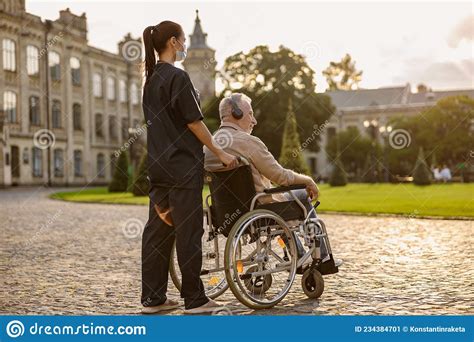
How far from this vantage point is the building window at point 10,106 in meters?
41.5

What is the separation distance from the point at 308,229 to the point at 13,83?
40039mm

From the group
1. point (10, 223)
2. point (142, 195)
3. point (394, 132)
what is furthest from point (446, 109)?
point (10, 223)

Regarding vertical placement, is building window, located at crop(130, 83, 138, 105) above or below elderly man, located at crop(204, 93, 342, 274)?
above

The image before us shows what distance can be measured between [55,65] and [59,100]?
2357 millimetres

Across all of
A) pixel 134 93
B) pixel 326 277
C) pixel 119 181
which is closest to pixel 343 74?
pixel 134 93

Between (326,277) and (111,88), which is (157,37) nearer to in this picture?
(326,277)

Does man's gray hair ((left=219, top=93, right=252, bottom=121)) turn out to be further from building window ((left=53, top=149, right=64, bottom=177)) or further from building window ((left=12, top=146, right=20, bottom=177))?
building window ((left=53, top=149, right=64, bottom=177))

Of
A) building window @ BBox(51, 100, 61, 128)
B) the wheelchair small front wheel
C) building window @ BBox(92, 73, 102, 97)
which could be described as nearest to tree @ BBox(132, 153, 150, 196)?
building window @ BBox(51, 100, 61, 128)

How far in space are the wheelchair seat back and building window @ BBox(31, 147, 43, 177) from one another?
3972 cm

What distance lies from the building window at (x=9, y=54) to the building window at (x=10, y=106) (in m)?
1.62

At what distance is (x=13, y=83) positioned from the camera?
42281mm

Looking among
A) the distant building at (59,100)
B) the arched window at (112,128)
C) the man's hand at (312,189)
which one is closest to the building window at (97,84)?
the distant building at (59,100)

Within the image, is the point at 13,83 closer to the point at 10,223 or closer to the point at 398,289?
the point at 10,223

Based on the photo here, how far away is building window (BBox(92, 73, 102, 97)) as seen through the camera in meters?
52.3
